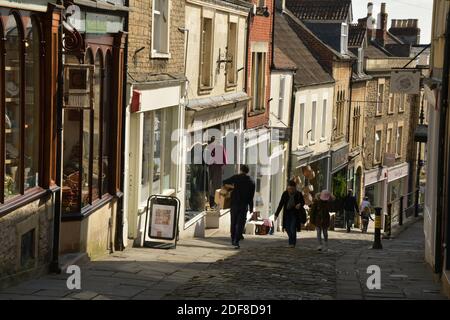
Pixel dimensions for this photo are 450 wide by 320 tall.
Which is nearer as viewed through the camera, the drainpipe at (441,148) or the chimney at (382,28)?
the drainpipe at (441,148)

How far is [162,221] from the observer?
722 inches

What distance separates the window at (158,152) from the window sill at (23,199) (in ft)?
18.4

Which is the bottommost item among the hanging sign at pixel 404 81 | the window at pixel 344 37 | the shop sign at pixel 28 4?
the hanging sign at pixel 404 81

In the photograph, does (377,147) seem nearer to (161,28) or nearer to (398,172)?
(398,172)

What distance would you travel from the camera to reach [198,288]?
12.8 metres

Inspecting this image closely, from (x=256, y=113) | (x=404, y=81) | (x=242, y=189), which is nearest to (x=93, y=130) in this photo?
(x=242, y=189)

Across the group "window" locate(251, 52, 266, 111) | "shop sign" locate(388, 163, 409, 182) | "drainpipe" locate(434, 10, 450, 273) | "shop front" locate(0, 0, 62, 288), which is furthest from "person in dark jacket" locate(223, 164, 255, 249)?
"shop sign" locate(388, 163, 409, 182)

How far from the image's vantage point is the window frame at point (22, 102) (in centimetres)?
1148

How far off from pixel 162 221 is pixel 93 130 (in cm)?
338

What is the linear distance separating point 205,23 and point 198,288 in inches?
493

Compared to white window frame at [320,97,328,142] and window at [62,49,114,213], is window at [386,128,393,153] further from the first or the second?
window at [62,49,114,213]

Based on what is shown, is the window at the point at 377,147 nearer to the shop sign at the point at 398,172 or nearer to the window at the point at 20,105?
the shop sign at the point at 398,172

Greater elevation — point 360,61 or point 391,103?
point 360,61

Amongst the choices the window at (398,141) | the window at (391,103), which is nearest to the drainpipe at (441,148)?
the window at (391,103)
